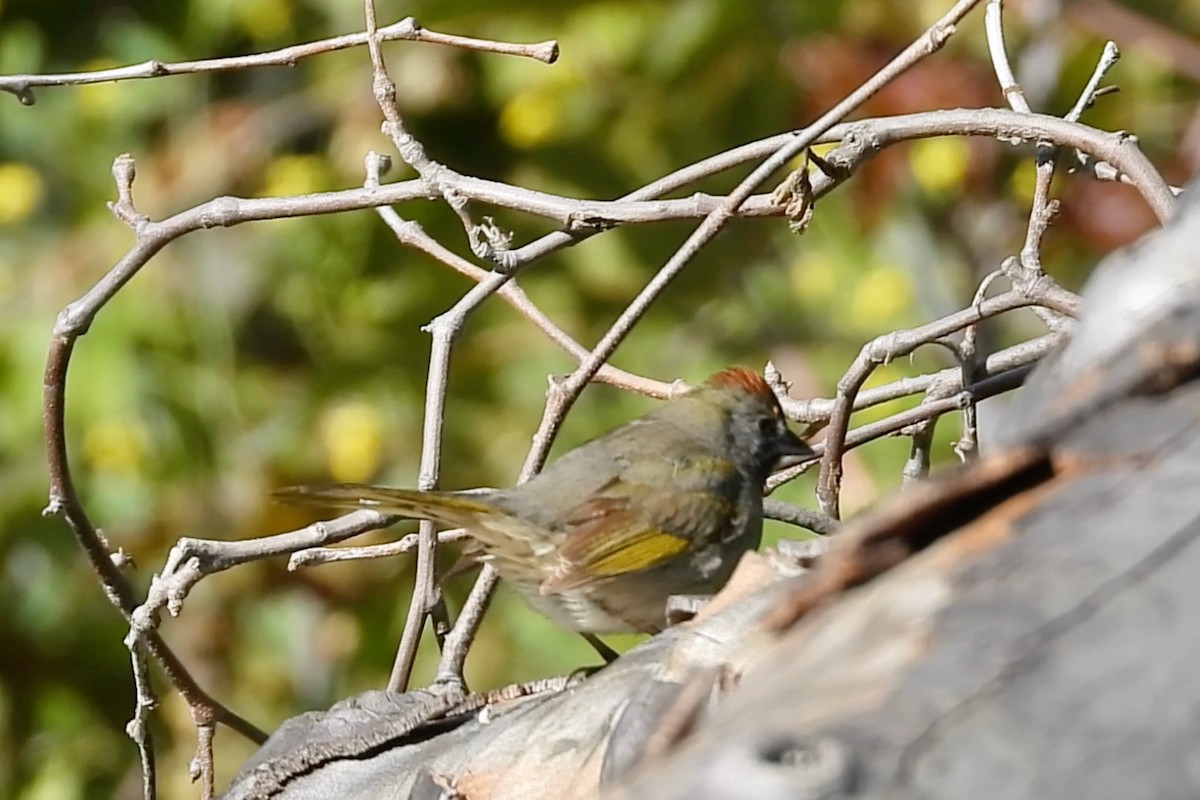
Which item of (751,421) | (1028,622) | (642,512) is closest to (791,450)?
(751,421)

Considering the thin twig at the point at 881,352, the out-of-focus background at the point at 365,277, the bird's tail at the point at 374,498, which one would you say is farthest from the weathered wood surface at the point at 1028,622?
the out-of-focus background at the point at 365,277

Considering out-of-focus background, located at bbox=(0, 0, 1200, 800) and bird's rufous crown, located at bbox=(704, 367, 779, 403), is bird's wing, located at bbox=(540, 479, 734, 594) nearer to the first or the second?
bird's rufous crown, located at bbox=(704, 367, 779, 403)

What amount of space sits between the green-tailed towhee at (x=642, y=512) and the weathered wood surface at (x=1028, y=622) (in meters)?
1.30

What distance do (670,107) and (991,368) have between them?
240 cm

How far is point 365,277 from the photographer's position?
14.4ft

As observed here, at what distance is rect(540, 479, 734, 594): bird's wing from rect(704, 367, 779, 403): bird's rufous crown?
23 cm

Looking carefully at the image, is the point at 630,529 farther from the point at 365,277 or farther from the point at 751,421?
the point at 365,277

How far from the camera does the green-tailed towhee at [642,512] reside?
102 inches

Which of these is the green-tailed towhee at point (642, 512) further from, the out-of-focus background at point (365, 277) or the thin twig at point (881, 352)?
the out-of-focus background at point (365, 277)

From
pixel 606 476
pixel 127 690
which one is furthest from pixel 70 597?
pixel 606 476

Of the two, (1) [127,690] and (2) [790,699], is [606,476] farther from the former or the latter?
(1) [127,690]

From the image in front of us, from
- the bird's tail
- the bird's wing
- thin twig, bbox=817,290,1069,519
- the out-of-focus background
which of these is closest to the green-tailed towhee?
the bird's wing

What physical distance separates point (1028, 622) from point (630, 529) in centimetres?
176

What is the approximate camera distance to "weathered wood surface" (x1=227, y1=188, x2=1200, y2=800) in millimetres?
918
